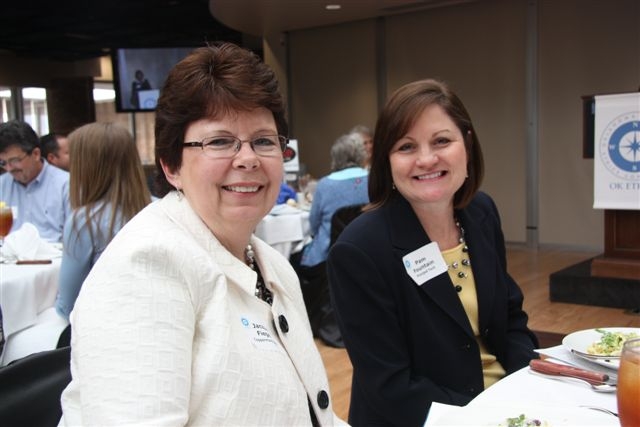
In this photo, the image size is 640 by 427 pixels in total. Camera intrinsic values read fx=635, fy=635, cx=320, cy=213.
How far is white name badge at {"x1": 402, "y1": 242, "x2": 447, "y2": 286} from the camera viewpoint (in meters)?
1.73

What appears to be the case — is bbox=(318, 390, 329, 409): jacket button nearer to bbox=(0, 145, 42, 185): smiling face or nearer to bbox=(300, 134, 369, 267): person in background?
bbox=(300, 134, 369, 267): person in background

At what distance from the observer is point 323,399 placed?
1229mm

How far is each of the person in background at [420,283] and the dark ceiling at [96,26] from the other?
8840mm

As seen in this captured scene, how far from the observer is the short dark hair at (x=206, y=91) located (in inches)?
44.7

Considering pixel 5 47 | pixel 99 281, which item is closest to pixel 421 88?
pixel 99 281

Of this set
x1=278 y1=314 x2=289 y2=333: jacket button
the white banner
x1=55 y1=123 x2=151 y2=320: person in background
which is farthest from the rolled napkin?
the white banner

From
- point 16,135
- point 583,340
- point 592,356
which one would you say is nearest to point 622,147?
point 583,340

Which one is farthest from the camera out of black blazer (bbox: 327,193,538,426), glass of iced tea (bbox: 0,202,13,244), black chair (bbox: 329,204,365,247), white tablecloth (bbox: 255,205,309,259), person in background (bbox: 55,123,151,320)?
white tablecloth (bbox: 255,205,309,259)

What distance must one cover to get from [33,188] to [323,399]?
352 centimetres

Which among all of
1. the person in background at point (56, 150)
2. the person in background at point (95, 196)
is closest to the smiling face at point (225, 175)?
the person in background at point (95, 196)

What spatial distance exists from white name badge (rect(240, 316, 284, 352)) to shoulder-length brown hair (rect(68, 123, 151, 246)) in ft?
5.13

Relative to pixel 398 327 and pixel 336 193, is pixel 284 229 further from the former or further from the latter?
pixel 398 327

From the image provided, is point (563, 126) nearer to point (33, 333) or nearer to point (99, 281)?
point (33, 333)

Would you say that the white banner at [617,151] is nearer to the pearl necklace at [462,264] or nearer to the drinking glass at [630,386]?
the pearl necklace at [462,264]
